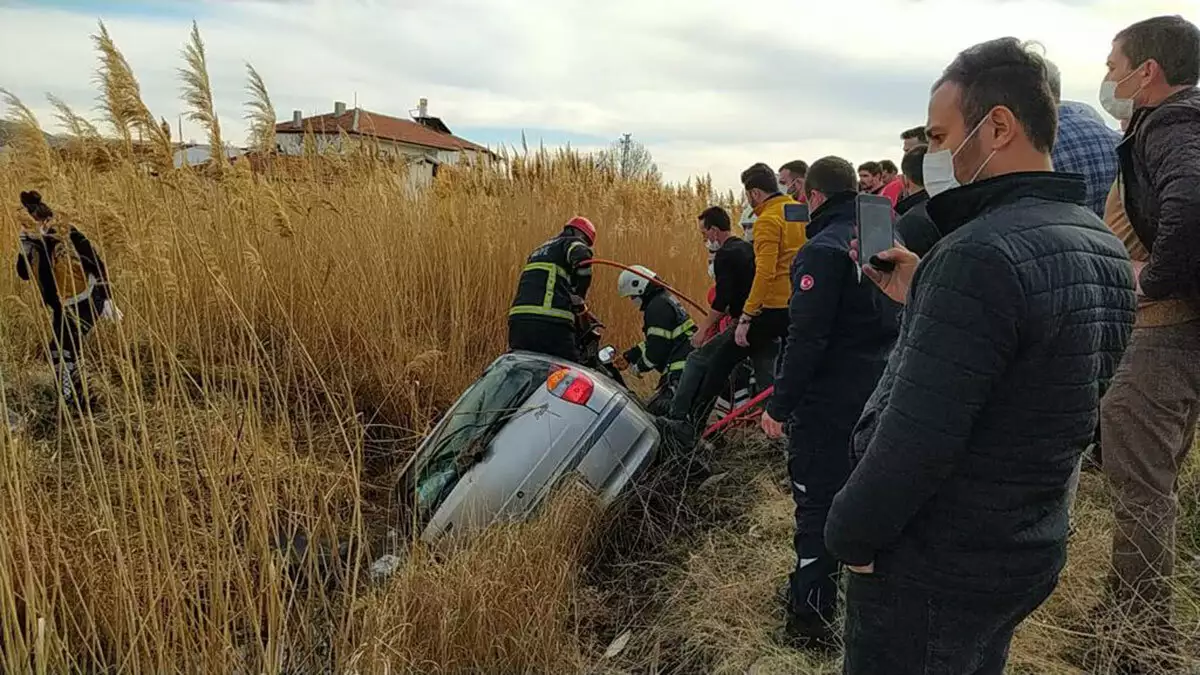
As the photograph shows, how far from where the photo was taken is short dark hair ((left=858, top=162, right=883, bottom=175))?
6.42 m

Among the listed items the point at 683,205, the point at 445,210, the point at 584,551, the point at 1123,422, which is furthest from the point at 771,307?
the point at 683,205

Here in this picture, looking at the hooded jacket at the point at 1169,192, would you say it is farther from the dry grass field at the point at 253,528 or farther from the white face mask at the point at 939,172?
the dry grass field at the point at 253,528

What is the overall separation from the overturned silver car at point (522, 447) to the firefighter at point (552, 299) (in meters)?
1.46

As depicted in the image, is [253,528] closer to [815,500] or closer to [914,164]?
[815,500]

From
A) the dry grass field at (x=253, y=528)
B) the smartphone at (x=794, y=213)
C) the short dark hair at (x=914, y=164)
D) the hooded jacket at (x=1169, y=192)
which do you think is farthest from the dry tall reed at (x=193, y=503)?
the smartphone at (x=794, y=213)

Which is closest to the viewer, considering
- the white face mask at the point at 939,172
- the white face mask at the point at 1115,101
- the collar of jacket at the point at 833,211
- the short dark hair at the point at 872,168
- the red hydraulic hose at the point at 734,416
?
the white face mask at the point at 939,172

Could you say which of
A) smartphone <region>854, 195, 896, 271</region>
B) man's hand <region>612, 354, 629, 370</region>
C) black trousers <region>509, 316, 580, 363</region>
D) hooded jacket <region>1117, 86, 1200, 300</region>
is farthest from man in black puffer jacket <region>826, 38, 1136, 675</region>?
man's hand <region>612, 354, 629, 370</region>

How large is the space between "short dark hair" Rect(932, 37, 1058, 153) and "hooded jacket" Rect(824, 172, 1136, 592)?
10 centimetres

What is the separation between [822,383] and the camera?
9.46 feet

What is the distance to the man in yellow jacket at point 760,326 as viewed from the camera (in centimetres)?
459

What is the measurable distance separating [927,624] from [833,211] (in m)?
1.88

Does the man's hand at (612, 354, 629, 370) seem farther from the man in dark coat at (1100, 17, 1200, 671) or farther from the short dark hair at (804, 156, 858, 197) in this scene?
the man in dark coat at (1100, 17, 1200, 671)

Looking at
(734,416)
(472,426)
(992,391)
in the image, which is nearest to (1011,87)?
(992,391)

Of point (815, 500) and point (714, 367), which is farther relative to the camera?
point (714, 367)
